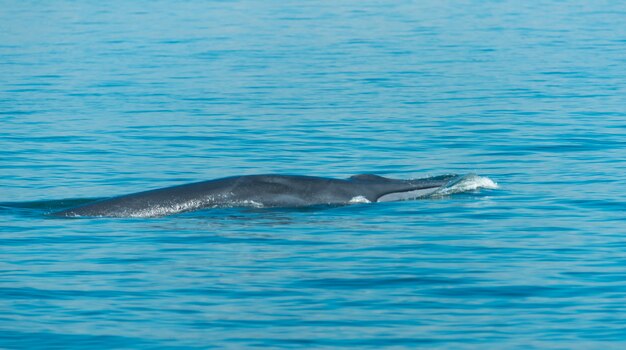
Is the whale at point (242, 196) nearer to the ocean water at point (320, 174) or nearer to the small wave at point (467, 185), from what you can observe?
the ocean water at point (320, 174)

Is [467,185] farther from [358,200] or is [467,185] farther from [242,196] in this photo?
[242,196]

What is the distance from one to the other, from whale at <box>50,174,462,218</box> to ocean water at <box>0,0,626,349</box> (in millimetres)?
246

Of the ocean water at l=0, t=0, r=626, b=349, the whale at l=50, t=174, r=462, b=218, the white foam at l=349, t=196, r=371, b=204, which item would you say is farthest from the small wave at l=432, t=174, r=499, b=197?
the white foam at l=349, t=196, r=371, b=204

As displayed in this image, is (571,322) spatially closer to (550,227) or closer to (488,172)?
(550,227)

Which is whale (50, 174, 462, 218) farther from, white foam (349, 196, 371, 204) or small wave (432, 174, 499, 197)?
small wave (432, 174, 499, 197)

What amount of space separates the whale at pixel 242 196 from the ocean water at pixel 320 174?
0.25 metres

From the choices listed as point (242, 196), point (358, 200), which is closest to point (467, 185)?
point (358, 200)

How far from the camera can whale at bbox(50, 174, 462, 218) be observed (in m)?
22.3

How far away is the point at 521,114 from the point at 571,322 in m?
20.5

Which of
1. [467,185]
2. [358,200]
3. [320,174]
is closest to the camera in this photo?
[358,200]

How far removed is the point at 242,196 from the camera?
22.4 metres

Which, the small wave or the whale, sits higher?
the small wave

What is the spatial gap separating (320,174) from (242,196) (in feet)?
17.0

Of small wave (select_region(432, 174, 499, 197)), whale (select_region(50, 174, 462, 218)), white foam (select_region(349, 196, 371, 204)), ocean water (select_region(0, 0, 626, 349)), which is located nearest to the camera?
ocean water (select_region(0, 0, 626, 349))
